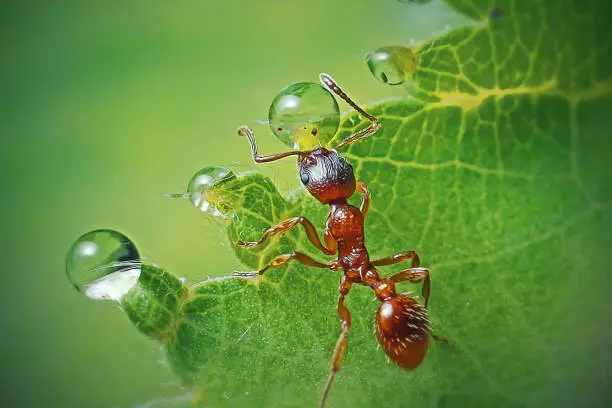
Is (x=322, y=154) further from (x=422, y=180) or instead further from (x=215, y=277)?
(x=215, y=277)

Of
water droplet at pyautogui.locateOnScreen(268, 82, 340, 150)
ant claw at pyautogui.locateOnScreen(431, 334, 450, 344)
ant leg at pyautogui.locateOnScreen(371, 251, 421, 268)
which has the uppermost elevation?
water droplet at pyautogui.locateOnScreen(268, 82, 340, 150)

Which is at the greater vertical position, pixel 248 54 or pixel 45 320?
pixel 248 54

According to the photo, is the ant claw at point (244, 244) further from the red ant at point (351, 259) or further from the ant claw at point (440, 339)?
the ant claw at point (440, 339)

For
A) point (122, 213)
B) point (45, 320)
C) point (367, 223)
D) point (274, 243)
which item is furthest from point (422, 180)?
point (45, 320)

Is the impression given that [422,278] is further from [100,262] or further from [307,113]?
[100,262]

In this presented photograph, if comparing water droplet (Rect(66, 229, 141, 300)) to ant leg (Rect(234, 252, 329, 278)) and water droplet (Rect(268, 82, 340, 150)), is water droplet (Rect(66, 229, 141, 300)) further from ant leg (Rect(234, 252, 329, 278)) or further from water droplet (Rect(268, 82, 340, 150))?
water droplet (Rect(268, 82, 340, 150))

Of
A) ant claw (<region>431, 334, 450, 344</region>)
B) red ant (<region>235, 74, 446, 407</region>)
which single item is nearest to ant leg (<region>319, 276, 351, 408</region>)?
red ant (<region>235, 74, 446, 407</region>)
